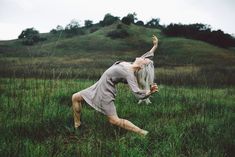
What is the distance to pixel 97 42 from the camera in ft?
157

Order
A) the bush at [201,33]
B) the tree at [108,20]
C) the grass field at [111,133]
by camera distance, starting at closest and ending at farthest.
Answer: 1. the grass field at [111,133]
2. the bush at [201,33]
3. the tree at [108,20]

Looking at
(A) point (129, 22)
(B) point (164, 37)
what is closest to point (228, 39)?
(B) point (164, 37)

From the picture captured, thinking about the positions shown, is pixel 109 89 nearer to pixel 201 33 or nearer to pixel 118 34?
pixel 118 34

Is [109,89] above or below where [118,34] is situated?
below

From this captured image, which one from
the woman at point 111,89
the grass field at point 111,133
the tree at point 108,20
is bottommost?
the grass field at point 111,133

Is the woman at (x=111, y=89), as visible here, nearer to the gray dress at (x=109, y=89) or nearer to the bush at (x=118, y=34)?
the gray dress at (x=109, y=89)

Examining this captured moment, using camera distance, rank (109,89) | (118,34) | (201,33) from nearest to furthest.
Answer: (109,89), (118,34), (201,33)

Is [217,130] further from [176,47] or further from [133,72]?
[176,47]

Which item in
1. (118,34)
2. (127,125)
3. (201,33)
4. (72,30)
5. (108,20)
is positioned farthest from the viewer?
(108,20)

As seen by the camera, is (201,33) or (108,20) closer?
(201,33)

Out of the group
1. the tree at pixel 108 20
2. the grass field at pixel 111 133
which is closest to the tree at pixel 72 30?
the tree at pixel 108 20

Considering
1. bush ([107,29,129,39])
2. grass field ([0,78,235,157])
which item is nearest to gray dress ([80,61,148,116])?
grass field ([0,78,235,157])

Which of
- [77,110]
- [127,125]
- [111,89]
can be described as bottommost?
[127,125]

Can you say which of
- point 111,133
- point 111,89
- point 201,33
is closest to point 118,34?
point 201,33
